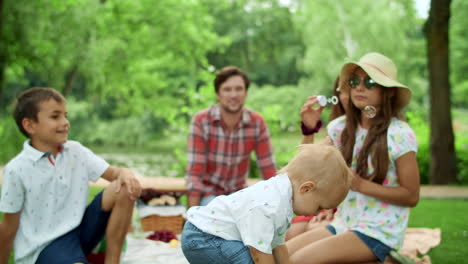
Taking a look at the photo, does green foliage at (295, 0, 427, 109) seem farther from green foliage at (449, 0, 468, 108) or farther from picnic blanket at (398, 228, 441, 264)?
picnic blanket at (398, 228, 441, 264)

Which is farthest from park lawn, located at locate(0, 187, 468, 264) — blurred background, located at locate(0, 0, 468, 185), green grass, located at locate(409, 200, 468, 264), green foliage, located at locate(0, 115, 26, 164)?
blurred background, located at locate(0, 0, 468, 185)

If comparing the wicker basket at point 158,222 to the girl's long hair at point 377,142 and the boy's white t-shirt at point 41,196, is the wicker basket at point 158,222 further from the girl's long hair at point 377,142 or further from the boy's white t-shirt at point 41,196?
the girl's long hair at point 377,142

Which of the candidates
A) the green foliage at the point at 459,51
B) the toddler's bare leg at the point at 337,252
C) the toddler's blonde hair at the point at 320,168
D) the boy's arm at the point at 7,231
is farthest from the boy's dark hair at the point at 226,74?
the green foliage at the point at 459,51

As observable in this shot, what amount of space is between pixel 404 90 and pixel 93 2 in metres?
16.7

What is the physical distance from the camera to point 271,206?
2.15m

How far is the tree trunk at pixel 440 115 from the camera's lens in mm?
8594

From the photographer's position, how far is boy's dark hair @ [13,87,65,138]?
118 inches

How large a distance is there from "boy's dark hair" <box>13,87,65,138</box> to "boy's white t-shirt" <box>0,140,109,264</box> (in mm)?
165

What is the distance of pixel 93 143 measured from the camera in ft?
92.3

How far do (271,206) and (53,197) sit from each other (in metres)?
1.43

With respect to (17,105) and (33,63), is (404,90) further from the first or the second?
(33,63)

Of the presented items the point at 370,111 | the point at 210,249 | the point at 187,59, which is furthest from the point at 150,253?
the point at 187,59

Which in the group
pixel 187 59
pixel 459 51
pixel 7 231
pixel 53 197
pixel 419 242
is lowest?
pixel 419 242

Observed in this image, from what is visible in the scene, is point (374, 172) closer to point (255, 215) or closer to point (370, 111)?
point (370, 111)
